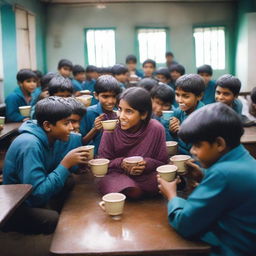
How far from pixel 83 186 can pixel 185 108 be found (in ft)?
4.69

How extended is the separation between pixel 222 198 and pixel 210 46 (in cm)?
965

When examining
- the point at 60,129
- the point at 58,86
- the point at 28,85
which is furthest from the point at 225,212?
the point at 28,85

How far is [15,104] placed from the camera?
5.06m

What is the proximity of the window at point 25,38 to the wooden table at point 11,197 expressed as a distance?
585 centimetres

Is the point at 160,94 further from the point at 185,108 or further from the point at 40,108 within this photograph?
the point at 40,108

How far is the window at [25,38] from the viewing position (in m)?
7.48

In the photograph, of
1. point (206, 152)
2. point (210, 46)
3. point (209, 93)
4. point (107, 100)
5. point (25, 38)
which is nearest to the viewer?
point (206, 152)

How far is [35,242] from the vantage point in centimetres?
321

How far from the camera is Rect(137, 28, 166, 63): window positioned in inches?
410

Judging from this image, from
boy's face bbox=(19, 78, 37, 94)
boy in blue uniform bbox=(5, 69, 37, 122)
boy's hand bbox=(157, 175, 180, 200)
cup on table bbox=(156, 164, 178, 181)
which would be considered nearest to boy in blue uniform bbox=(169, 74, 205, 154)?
cup on table bbox=(156, 164, 178, 181)

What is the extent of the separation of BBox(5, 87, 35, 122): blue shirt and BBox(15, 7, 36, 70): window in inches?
95.3

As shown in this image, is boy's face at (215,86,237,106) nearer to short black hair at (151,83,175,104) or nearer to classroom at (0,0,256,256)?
classroom at (0,0,256,256)

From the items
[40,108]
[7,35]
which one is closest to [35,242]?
[40,108]

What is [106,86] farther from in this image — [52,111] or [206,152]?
[206,152]
